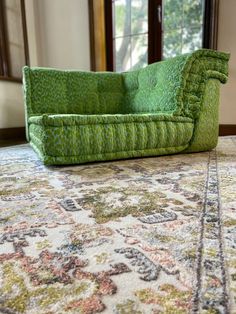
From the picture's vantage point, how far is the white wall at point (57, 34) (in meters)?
3.05

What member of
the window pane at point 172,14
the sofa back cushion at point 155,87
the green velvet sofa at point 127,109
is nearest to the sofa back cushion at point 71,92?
the green velvet sofa at point 127,109

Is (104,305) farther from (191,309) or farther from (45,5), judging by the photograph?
(45,5)

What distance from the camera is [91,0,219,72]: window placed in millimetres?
2941

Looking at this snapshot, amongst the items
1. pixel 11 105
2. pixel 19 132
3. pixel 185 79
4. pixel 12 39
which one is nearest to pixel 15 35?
pixel 12 39

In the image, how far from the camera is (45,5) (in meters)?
3.07

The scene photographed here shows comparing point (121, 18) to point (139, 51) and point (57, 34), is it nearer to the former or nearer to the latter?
point (139, 51)

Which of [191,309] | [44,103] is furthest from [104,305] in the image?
[44,103]

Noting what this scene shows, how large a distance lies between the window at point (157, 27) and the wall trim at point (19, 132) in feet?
2.91

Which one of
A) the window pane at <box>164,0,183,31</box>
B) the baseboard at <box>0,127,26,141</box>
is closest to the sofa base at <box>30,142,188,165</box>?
the baseboard at <box>0,127,26,141</box>

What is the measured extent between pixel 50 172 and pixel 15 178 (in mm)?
163

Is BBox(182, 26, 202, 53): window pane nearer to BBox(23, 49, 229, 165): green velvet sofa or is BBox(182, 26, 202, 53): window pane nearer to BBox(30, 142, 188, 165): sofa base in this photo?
BBox(23, 49, 229, 165): green velvet sofa

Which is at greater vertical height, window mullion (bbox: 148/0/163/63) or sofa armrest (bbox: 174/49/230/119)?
window mullion (bbox: 148/0/163/63)

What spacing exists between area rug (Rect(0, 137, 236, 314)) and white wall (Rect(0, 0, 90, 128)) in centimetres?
230

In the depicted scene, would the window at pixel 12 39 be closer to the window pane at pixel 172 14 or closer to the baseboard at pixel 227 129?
the window pane at pixel 172 14
